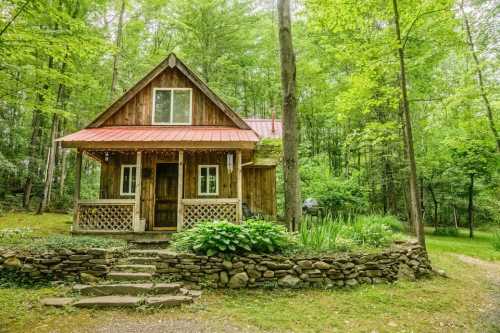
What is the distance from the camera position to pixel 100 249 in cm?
629

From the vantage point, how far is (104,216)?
30.1 feet

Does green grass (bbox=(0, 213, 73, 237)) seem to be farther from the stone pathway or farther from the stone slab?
the stone pathway

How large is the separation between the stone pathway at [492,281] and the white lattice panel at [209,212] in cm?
640

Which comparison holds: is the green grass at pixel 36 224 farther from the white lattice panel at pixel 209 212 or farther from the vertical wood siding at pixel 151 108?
the vertical wood siding at pixel 151 108

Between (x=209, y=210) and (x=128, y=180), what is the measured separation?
151 inches

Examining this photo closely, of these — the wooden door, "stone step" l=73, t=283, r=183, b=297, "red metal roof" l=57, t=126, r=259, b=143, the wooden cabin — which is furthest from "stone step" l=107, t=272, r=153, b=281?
the wooden door

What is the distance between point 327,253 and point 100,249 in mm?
4948

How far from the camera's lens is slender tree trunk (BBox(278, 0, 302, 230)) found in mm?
7453

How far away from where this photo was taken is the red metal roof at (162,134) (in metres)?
9.16

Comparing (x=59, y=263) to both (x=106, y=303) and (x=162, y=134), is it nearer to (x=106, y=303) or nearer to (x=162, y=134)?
(x=106, y=303)

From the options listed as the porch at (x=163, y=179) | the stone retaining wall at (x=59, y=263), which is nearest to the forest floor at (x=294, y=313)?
the stone retaining wall at (x=59, y=263)

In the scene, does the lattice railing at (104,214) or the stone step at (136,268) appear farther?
the lattice railing at (104,214)

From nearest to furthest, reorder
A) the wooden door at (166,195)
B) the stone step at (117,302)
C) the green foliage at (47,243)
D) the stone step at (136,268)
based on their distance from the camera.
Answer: the stone step at (117,302)
the stone step at (136,268)
the green foliage at (47,243)
the wooden door at (166,195)

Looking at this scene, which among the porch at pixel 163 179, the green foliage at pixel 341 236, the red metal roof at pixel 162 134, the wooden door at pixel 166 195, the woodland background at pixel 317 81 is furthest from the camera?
the wooden door at pixel 166 195
